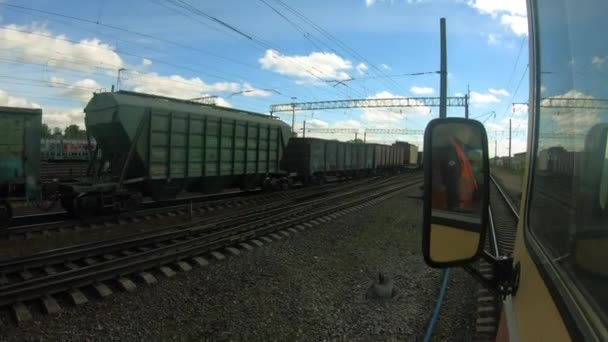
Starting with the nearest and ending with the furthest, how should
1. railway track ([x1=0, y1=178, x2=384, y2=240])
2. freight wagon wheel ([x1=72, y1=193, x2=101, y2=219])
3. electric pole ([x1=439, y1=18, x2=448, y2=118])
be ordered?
railway track ([x1=0, y1=178, x2=384, y2=240]) → freight wagon wheel ([x1=72, y1=193, x2=101, y2=219]) → electric pole ([x1=439, y1=18, x2=448, y2=118])

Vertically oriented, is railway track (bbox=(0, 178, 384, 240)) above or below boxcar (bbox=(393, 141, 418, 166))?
below

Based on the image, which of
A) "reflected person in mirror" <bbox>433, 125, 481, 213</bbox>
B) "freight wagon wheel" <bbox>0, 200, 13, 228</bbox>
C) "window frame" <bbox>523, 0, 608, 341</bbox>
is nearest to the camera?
"window frame" <bbox>523, 0, 608, 341</bbox>

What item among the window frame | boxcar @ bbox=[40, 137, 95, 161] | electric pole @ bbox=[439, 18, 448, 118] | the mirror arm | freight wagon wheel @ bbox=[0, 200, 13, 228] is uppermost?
electric pole @ bbox=[439, 18, 448, 118]

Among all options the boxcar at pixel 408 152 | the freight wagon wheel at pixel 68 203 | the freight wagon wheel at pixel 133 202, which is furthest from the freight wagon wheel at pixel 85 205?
the boxcar at pixel 408 152

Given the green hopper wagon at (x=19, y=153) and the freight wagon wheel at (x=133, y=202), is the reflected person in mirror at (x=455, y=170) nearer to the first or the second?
the green hopper wagon at (x=19, y=153)

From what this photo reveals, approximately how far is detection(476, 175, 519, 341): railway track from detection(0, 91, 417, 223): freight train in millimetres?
9168

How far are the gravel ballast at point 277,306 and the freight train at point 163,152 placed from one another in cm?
558

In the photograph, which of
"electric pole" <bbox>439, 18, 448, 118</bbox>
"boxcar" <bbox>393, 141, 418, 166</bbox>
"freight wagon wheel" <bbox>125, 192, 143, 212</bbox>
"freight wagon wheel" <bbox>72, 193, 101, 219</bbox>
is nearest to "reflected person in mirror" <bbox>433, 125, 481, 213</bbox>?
"freight wagon wheel" <bbox>72, 193, 101, 219</bbox>

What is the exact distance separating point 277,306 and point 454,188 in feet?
16.1

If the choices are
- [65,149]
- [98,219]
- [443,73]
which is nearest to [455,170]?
[98,219]

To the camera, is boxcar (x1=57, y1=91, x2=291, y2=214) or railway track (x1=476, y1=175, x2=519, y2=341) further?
boxcar (x1=57, y1=91, x2=291, y2=214)

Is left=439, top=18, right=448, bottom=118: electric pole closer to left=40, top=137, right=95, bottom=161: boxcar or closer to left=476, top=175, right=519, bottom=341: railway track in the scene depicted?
left=476, top=175, right=519, bottom=341: railway track

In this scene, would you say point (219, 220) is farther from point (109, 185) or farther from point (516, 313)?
point (516, 313)

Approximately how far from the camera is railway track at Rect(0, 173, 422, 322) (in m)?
5.59
